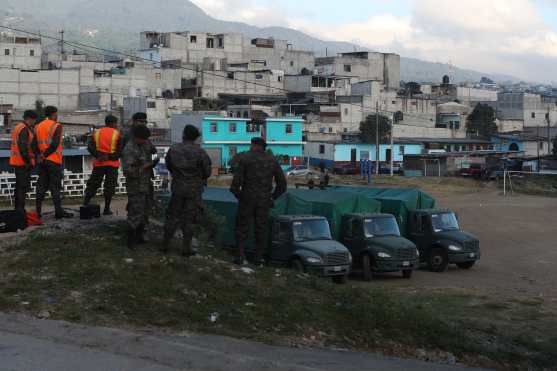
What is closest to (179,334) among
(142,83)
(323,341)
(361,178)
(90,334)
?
(90,334)

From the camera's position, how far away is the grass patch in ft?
28.7

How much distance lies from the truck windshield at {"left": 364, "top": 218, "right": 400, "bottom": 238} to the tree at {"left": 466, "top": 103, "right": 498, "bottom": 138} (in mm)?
79072

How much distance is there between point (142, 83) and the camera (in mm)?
107125

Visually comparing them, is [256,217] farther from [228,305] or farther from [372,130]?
[372,130]

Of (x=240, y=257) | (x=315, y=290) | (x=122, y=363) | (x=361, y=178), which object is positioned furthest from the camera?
(x=361, y=178)

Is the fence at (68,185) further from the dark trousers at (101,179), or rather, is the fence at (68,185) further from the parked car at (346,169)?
the parked car at (346,169)

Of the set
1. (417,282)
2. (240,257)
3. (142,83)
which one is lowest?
(417,282)

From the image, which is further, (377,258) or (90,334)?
(377,258)

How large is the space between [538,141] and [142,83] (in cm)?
4955

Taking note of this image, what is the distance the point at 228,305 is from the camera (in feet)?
30.5

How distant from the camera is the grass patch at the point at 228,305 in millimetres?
8734

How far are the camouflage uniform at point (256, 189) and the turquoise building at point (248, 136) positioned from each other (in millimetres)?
54253

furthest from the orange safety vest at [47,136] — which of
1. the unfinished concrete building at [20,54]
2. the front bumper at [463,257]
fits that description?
the unfinished concrete building at [20,54]

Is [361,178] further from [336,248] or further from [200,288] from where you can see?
[200,288]
